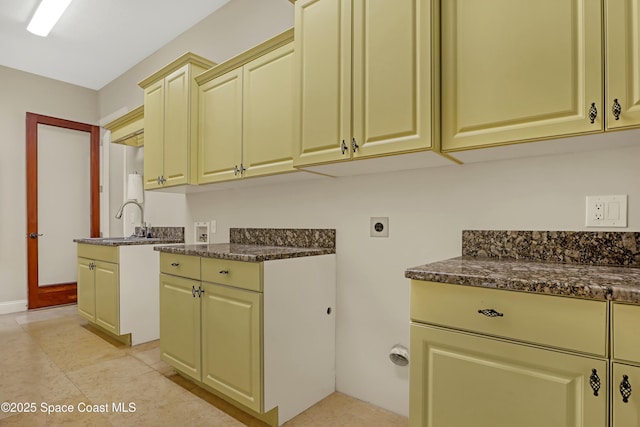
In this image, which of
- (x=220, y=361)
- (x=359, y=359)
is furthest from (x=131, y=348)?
(x=359, y=359)

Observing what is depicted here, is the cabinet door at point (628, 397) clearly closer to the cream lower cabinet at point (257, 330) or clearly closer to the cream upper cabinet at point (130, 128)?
the cream lower cabinet at point (257, 330)

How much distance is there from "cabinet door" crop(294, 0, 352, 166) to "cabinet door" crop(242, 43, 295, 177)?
5.3 inches

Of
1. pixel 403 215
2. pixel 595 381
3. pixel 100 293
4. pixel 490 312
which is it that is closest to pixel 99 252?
pixel 100 293

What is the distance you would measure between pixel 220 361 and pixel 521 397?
56.9 inches

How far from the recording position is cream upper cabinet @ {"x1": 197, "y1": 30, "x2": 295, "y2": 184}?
197 centimetres

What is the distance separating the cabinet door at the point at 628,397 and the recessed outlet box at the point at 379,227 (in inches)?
44.4

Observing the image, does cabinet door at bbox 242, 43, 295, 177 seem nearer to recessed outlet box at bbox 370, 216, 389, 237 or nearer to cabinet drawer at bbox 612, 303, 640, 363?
recessed outlet box at bbox 370, 216, 389, 237

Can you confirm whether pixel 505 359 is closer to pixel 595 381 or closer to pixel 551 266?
pixel 595 381

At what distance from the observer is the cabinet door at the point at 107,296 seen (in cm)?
288

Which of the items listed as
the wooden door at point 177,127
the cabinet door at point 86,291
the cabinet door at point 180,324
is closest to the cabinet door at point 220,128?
the wooden door at point 177,127

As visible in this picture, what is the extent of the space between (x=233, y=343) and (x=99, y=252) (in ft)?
6.59

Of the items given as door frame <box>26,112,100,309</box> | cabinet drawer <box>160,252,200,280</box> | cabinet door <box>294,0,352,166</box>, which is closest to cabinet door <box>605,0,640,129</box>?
cabinet door <box>294,0,352,166</box>

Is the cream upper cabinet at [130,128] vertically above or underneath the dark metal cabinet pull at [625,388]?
above

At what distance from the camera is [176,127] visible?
2.61 m
